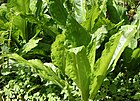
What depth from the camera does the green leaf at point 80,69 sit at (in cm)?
212

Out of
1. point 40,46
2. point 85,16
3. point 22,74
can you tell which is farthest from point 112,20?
point 22,74

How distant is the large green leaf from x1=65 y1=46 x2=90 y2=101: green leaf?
4cm

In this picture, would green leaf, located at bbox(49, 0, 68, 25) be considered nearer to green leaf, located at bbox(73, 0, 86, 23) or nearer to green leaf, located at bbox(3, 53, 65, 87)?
green leaf, located at bbox(73, 0, 86, 23)

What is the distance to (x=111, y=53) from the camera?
211 centimetres

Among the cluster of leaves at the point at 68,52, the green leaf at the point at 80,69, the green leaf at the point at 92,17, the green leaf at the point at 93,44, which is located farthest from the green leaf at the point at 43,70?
the green leaf at the point at 92,17

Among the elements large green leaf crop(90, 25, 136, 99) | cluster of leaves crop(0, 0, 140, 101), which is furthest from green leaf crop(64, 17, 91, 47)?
large green leaf crop(90, 25, 136, 99)

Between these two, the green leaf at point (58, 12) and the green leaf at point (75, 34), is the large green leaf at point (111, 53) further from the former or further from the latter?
the green leaf at point (58, 12)

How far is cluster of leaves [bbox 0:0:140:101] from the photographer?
2148 millimetres

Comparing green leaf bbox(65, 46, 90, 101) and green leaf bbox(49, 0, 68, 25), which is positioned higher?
green leaf bbox(49, 0, 68, 25)

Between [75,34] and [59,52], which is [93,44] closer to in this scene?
[75,34]

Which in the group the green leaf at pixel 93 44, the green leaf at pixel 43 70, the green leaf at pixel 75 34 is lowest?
the green leaf at pixel 43 70

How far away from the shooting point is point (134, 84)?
2.34m

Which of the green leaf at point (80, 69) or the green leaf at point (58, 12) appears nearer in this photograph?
the green leaf at point (80, 69)

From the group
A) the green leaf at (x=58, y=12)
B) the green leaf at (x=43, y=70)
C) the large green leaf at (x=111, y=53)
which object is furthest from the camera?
the green leaf at (x=58, y=12)
